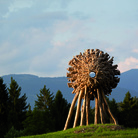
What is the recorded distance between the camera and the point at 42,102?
46.8 meters

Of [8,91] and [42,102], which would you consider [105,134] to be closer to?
[8,91]

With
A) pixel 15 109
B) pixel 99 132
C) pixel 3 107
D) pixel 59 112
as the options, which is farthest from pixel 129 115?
pixel 99 132

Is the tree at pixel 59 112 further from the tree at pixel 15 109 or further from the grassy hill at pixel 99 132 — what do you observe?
the grassy hill at pixel 99 132

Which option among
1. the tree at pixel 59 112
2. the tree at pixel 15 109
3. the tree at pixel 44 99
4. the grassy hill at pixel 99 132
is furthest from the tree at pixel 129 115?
the grassy hill at pixel 99 132

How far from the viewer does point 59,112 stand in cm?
3925

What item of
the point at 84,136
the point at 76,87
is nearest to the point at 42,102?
the point at 76,87

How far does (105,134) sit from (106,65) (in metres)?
6.29

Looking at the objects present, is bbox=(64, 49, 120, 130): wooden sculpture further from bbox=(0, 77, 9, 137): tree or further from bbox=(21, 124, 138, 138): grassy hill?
bbox=(0, 77, 9, 137): tree

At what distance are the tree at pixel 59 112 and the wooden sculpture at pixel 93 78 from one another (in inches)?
646

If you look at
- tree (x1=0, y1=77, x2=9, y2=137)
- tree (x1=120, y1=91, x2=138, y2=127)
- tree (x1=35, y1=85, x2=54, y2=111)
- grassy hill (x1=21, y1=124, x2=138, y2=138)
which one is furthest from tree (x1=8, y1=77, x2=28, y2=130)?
grassy hill (x1=21, y1=124, x2=138, y2=138)

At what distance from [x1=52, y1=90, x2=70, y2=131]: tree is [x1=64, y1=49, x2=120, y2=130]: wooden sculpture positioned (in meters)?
16.4

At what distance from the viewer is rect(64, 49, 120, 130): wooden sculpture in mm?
21000

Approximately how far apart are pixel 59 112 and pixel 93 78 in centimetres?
1937

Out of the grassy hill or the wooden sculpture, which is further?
the wooden sculpture
